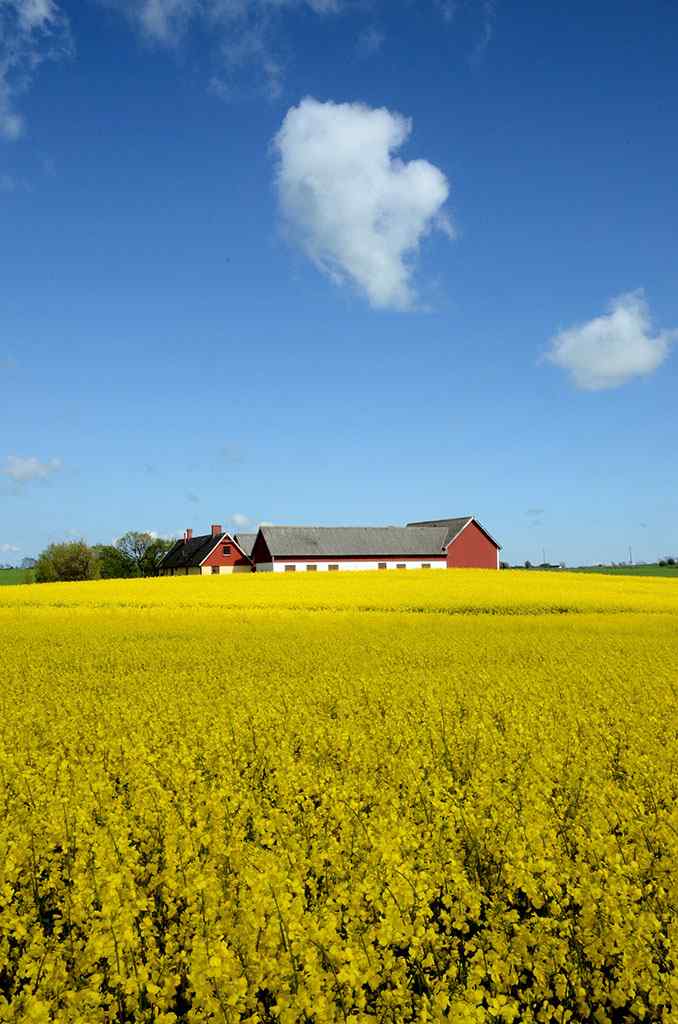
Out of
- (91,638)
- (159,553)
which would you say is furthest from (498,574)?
(159,553)

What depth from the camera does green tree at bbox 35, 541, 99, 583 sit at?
9775 cm

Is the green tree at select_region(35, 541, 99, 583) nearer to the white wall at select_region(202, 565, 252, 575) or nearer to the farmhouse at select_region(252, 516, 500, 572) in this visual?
the white wall at select_region(202, 565, 252, 575)

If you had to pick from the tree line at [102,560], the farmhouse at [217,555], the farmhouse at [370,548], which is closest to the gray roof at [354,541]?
the farmhouse at [370,548]

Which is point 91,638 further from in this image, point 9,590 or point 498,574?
point 498,574

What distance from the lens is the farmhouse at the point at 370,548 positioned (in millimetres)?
71750

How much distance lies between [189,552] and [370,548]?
912 inches

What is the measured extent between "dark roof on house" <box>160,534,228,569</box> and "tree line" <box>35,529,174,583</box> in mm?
5079

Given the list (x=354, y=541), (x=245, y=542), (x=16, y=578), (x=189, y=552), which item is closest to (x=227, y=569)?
(x=245, y=542)

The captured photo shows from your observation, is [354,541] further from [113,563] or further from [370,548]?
[113,563]

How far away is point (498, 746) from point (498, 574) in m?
44.7

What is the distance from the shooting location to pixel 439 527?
254ft

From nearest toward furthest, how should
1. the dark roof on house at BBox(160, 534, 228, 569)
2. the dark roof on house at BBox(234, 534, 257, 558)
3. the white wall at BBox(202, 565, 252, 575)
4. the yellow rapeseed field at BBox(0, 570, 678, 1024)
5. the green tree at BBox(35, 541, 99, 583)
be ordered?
the yellow rapeseed field at BBox(0, 570, 678, 1024)
the white wall at BBox(202, 565, 252, 575)
the dark roof on house at BBox(160, 534, 228, 569)
the dark roof on house at BBox(234, 534, 257, 558)
the green tree at BBox(35, 541, 99, 583)

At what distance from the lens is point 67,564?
98.4m

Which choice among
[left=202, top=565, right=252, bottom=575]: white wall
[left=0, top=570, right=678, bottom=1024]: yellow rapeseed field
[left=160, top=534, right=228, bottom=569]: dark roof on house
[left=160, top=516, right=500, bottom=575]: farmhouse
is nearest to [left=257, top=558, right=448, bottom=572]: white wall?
[left=160, top=516, right=500, bottom=575]: farmhouse
